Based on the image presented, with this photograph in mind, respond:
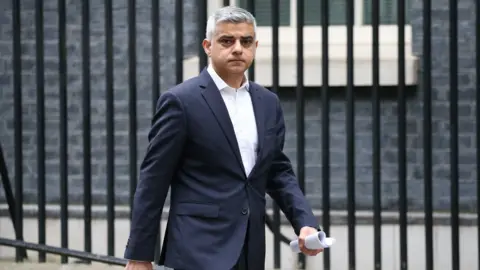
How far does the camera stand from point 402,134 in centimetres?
652

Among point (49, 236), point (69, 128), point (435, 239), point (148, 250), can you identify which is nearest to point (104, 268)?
point (49, 236)

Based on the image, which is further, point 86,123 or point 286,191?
point 86,123

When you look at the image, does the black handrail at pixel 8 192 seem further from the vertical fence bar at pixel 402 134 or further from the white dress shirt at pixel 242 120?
the white dress shirt at pixel 242 120

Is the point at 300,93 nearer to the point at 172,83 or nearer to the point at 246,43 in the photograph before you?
A: the point at 172,83

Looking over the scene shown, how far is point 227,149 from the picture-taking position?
3.95 m

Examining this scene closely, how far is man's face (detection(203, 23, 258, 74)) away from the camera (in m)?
3.92

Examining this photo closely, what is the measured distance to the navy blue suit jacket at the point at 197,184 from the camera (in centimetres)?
394

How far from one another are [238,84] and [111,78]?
2.82 metres

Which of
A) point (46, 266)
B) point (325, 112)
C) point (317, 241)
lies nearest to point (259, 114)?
point (317, 241)

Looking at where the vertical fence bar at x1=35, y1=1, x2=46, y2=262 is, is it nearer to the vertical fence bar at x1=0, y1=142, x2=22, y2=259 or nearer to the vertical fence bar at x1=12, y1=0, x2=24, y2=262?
the vertical fence bar at x1=12, y1=0, x2=24, y2=262

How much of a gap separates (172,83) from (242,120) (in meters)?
4.11

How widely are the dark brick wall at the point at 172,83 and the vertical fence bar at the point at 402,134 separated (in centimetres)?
138

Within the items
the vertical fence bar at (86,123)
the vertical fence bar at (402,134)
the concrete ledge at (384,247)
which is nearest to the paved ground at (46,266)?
the vertical fence bar at (86,123)

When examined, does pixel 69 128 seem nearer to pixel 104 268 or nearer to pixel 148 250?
pixel 104 268
